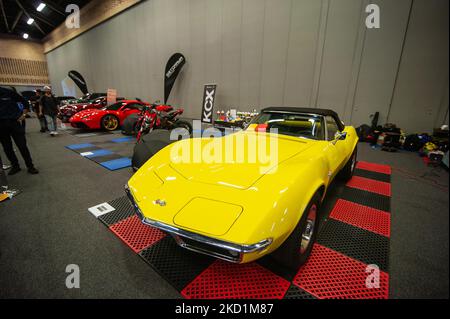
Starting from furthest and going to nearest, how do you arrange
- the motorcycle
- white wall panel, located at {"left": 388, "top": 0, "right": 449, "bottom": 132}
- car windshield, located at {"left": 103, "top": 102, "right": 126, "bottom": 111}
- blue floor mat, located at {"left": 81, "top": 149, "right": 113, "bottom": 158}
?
car windshield, located at {"left": 103, "top": 102, "right": 126, "bottom": 111}, the motorcycle, white wall panel, located at {"left": 388, "top": 0, "right": 449, "bottom": 132}, blue floor mat, located at {"left": 81, "top": 149, "right": 113, "bottom": 158}

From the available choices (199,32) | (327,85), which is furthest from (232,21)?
(327,85)

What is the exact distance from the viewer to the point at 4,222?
6.88ft

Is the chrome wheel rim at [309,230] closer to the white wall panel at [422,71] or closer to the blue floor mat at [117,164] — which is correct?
the blue floor mat at [117,164]

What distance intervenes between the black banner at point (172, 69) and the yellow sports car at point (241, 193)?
7.98 m

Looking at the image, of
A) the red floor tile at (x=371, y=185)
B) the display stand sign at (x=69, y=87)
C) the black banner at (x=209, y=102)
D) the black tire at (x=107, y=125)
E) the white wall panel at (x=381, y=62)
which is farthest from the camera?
the display stand sign at (x=69, y=87)

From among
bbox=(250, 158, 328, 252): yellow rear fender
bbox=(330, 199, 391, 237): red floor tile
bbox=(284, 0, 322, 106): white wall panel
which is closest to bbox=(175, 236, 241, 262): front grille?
bbox=(250, 158, 328, 252): yellow rear fender

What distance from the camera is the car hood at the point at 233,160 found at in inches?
58.4

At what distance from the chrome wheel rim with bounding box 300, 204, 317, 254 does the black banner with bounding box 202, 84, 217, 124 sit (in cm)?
696

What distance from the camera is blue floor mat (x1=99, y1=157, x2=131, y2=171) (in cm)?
370

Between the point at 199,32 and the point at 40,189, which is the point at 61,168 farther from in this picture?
the point at 199,32

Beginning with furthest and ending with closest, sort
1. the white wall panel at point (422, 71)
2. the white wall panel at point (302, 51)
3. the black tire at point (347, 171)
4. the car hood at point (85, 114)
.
Result: the car hood at point (85, 114), the white wall panel at point (302, 51), the white wall panel at point (422, 71), the black tire at point (347, 171)

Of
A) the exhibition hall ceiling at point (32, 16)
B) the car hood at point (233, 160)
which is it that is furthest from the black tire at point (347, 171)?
the exhibition hall ceiling at point (32, 16)

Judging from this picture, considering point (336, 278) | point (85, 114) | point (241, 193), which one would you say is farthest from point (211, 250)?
point (85, 114)

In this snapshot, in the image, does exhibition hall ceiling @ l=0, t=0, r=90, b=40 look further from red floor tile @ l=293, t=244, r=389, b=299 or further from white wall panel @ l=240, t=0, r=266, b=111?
red floor tile @ l=293, t=244, r=389, b=299
